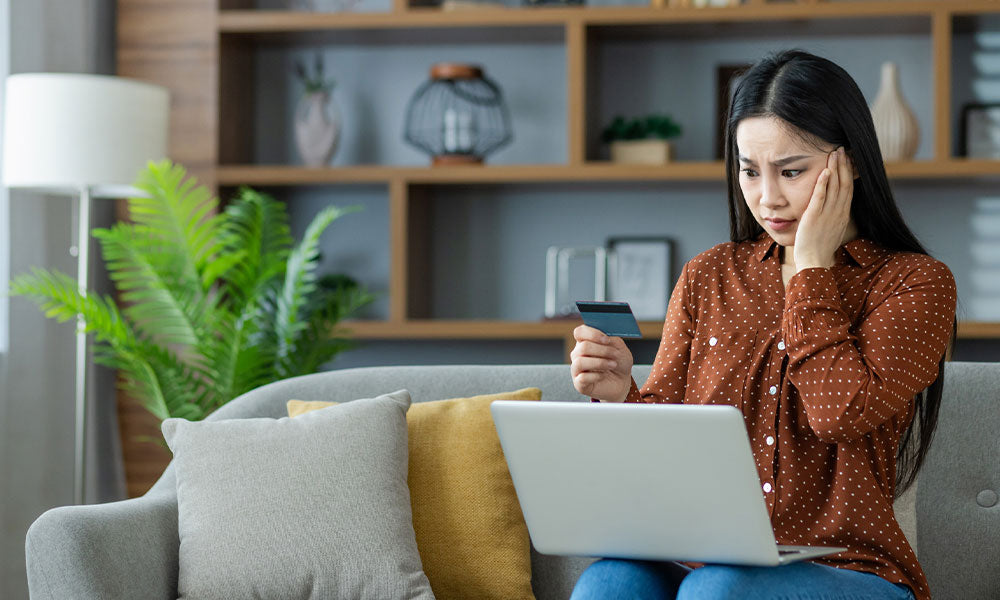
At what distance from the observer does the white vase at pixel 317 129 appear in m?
3.41

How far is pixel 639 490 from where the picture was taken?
3.98 ft

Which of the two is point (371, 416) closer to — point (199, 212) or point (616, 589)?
point (616, 589)

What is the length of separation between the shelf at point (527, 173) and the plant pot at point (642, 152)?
6 centimetres

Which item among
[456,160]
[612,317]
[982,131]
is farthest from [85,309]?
[982,131]

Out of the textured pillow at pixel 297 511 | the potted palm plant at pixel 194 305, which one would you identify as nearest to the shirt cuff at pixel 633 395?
the textured pillow at pixel 297 511

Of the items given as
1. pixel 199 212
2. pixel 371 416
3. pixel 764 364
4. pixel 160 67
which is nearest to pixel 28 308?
pixel 199 212

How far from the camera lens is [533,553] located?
6.64ft

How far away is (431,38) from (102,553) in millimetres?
2167

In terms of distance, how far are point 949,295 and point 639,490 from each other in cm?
54

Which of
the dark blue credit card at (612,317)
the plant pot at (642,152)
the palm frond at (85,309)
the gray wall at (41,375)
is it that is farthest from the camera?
the plant pot at (642,152)

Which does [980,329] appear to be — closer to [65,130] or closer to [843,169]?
[843,169]

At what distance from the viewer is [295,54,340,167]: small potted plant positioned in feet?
11.2

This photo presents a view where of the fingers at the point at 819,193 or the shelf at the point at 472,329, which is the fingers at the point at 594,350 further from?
the shelf at the point at 472,329

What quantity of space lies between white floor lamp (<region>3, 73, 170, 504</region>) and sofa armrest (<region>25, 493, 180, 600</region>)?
112 cm
